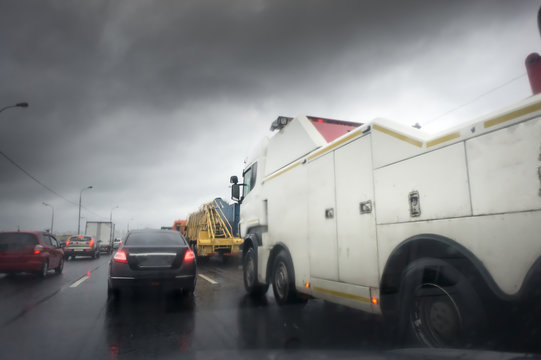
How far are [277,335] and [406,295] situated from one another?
2.00 m

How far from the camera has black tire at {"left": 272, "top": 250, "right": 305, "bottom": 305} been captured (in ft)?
20.4

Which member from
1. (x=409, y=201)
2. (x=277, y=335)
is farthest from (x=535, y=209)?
(x=277, y=335)

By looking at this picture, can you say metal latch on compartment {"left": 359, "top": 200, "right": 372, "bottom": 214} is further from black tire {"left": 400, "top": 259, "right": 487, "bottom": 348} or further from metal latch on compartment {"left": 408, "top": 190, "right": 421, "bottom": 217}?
black tire {"left": 400, "top": 259, "right": 487, "bottom": 348}

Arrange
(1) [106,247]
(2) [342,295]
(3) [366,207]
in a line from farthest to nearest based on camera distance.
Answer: (1) [106,247] → (2) [342,295] → (3) [366,207]

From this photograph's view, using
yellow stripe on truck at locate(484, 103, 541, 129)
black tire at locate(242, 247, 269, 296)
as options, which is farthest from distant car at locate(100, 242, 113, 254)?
yellow stripe on truck at locate(484, 103, 541, 129)

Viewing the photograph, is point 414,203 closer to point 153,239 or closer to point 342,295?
point 342,295

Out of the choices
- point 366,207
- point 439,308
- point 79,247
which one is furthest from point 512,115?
point 79,247

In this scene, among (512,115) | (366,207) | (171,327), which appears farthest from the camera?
(171,327)

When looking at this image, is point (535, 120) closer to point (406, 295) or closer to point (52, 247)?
point (406, 295)

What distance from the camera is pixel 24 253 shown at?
12.1 metres

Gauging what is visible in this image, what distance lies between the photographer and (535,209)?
257cm

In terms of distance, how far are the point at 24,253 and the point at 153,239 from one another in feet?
22.8

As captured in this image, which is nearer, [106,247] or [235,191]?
[235,191]

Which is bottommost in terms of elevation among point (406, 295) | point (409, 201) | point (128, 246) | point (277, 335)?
point (277, 335)
